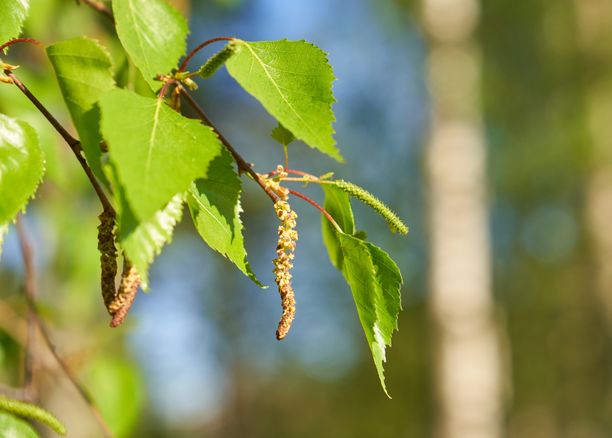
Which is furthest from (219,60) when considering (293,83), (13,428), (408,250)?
(408,250)

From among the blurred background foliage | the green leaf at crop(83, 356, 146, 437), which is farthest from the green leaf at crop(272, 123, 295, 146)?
the blurred background foliage

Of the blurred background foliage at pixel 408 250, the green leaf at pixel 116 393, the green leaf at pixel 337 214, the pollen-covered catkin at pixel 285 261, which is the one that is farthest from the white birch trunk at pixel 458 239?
the pollen-covered catkin at pixel 285 261

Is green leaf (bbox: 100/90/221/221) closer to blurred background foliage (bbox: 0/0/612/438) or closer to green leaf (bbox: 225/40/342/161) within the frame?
green leaf (bbox: 225/40/342/161)

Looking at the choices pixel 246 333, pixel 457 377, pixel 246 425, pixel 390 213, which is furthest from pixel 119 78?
pixel 246 425

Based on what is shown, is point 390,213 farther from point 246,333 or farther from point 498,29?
point 246,333

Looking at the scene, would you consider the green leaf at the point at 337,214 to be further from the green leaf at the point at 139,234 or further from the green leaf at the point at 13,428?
the green leaf at the point at 13,428
